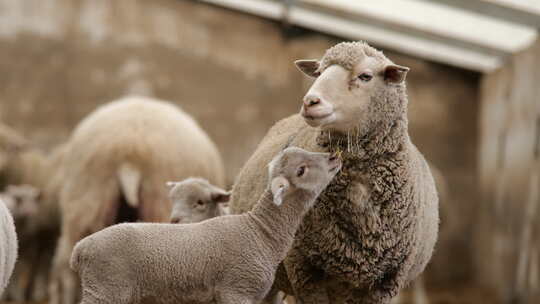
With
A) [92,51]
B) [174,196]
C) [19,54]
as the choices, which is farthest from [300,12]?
[174,196]

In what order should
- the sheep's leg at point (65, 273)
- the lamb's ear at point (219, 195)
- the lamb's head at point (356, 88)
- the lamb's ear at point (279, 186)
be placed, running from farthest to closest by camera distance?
the sheep's leg at point (65, 273)
the lamb's ear at point (219, 195)
the lamb's head at point (356, 88)
the lamb's ear at point (279, 186)

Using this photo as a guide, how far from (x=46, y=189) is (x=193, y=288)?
618 centimetres

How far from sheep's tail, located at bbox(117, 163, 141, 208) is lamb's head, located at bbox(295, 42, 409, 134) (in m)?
2.83

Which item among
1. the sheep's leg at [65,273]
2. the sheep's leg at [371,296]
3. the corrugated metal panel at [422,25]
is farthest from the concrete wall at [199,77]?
the sheep's leg at [371,296]

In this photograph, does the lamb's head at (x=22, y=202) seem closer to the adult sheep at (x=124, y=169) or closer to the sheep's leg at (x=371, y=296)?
the adult sheep at (x=124, y=169)

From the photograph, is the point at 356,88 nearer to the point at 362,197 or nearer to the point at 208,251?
the point at 362,197

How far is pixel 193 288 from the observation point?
11.8ft

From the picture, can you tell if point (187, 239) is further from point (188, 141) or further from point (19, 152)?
point (19, 152)

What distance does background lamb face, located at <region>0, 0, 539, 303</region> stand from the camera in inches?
478

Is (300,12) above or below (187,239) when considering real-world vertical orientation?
above

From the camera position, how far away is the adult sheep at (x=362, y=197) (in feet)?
13.1

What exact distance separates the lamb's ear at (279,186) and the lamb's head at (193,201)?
4.39 ft

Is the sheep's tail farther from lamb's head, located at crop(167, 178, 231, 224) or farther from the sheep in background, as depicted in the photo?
the sheep in background

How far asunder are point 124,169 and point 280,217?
3134mm
